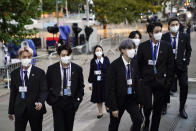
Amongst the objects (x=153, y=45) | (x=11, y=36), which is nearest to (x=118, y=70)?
(x=153, y=45)

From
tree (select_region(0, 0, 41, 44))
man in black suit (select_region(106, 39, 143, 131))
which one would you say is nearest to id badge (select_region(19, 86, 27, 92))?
man in black suit (select_region(106, 39, 143, 131))

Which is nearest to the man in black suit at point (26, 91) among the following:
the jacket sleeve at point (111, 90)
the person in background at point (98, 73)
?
the jacket sleeve at point (111, 90)

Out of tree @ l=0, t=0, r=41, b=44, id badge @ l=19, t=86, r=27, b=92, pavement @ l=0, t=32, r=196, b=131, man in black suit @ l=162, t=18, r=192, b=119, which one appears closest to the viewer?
id badge @ l=19, t=86, r=27, b=92

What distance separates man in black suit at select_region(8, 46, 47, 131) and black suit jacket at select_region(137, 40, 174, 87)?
1869 millimetres

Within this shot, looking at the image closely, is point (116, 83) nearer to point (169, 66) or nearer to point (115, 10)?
point (169, 66)

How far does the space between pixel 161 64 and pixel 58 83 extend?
6.41 feet

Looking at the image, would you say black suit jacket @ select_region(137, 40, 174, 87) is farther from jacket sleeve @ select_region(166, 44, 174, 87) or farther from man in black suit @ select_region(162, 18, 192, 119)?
man in black suit @ select_region(162, 18, 192, 119)

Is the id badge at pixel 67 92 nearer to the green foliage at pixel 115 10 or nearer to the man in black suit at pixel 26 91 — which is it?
the man in black suit at pixel 26 91

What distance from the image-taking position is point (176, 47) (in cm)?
762

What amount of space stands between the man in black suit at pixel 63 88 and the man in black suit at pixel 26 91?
157mm

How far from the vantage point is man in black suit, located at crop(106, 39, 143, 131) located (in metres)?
5.47

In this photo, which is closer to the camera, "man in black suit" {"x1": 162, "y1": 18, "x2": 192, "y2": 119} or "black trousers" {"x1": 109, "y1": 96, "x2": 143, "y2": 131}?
"black trousers" {"x1": 109, "y1": 96, "x2": 143, "y2": 131}

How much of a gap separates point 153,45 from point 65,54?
174 cm

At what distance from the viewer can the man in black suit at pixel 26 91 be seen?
5.44 m
